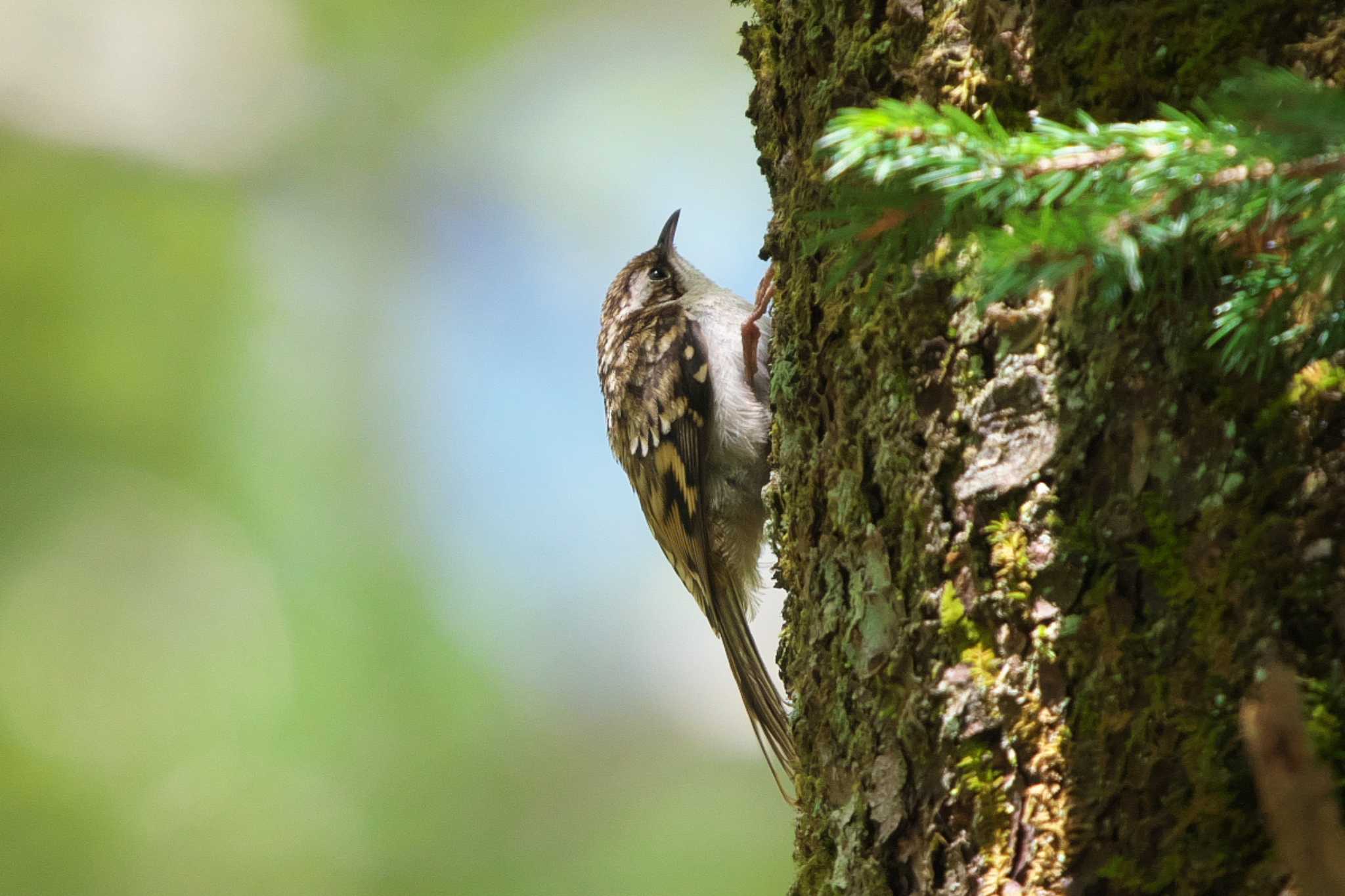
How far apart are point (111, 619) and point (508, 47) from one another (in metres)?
4.11

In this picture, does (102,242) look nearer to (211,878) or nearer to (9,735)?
(9,735)

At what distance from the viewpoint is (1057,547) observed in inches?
50.8

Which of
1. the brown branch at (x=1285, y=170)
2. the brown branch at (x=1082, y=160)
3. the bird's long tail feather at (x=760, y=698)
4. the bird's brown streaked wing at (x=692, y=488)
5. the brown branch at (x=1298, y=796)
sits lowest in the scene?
the brown branch at (x=1298, y=796)

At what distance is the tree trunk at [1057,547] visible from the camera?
114cm

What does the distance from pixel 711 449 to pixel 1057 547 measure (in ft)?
5.72

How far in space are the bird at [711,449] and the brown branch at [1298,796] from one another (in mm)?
1929

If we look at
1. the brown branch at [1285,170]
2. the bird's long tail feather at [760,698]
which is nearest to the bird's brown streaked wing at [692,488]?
the bird's long tail feather at [760,698]

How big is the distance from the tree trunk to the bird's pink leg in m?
1.08

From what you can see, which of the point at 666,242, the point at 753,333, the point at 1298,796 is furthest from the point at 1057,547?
the point at 666,242

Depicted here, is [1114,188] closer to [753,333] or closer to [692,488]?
[753,333]

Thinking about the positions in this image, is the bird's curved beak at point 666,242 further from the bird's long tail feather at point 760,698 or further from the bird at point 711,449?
the bird's long tail feather at point 760,698

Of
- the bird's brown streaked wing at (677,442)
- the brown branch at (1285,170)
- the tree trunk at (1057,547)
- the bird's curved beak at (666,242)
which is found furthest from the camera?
the bird's curved beak at (666,242)

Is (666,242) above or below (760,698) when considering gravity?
above

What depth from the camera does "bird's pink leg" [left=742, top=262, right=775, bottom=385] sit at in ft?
9.18
